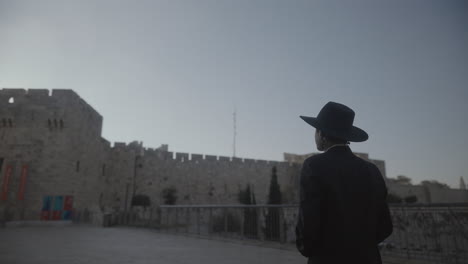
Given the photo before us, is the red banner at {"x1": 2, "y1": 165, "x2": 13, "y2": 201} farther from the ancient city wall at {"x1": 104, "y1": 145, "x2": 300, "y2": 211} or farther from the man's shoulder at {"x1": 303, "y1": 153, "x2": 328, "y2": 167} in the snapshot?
the man's shoulder at {"x1": 303, "y1": 153, "x2": 328, "y2": 167}

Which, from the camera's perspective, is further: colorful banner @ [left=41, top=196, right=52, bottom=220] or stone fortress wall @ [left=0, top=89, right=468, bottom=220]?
stone fortress wall @ [left=0, top=89, right=468, bottom=220]

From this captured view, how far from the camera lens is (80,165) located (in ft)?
56.2

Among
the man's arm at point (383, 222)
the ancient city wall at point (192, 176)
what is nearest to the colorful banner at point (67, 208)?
the ancient city wall at point (192, 176)

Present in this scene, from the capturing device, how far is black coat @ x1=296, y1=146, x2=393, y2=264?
1528 millimetres

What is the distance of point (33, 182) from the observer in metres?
15.3

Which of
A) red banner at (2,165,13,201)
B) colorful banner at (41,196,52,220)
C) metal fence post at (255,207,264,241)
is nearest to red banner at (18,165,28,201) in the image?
red banner at (2,165,13,201)

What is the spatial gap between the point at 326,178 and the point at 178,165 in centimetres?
2310

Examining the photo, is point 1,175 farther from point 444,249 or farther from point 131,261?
point 444,249

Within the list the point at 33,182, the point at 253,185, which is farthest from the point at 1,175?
the point at 253,185

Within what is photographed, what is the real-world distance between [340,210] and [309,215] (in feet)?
0.52

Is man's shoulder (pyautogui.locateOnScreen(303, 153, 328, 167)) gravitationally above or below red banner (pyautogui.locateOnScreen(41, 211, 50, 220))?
above

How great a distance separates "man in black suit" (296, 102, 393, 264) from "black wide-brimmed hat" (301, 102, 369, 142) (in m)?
0.12

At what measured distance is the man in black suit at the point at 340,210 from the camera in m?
1.53

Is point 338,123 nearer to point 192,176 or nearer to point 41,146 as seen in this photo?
point 41,146
